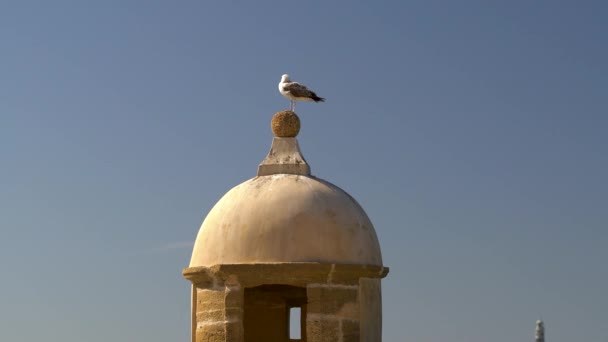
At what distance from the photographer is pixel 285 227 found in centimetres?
1241

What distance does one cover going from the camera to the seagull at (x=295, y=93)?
13562 mm

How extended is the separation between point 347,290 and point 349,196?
108cm

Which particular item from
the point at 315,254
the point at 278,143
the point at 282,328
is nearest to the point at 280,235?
the point at 315,254

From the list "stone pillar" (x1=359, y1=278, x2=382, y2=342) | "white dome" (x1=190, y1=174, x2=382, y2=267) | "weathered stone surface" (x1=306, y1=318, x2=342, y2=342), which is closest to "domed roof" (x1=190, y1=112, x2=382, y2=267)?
"white dome" (x1=190, y1=174, x2=382, y2=267)

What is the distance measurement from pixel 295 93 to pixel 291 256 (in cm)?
203

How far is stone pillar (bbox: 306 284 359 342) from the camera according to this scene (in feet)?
40.7

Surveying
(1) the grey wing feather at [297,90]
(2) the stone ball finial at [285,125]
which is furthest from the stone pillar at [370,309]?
(1) the grey wing feather at [297,90]

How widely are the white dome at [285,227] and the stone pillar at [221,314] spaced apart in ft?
0.97

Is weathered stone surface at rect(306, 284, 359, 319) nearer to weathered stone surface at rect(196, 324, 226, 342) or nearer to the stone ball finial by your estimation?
weathered stone surface at rect(196, 324, 226, 342)

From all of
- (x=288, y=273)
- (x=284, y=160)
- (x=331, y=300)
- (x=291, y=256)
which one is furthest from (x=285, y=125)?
(x=331, y=300)

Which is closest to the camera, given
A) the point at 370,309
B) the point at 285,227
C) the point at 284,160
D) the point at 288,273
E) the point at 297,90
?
the point at 288,273

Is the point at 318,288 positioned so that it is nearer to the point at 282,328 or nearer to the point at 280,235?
the point at 280,235

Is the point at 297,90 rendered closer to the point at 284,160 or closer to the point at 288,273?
the point at 284,160

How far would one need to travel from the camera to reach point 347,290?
494 inches
